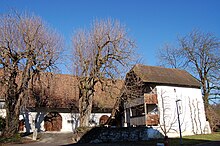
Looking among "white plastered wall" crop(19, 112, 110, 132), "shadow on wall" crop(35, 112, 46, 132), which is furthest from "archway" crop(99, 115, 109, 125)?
"shadow on wall" crop(35, 112, 46, 132)

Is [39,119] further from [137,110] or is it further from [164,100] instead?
[164,100]

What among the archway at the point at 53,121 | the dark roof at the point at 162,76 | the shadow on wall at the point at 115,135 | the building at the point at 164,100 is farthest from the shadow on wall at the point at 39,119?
the dark roof at the point at 162,76

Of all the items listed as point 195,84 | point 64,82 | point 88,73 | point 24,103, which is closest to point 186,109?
point 195,84

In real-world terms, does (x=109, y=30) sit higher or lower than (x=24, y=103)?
higher

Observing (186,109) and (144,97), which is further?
(186,109)

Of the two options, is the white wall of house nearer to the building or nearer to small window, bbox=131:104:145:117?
the building

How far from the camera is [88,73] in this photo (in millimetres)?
21953

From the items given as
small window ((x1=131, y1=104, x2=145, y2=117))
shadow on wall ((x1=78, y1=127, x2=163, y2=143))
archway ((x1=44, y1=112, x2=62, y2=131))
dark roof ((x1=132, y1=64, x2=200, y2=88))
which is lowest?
shadow on wall ((x1=78, y1=127, x2=163, y2=143))

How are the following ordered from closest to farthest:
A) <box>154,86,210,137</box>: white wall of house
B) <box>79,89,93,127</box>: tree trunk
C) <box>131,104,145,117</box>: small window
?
<box>79,89,93,127</box>: tree trunk
<box>154,86,210,137</box>: white wall of house
<box>131,104,145,117</box>: small window

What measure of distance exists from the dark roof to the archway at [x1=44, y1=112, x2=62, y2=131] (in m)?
11.1

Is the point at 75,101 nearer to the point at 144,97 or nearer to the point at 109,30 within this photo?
the point at 144,97

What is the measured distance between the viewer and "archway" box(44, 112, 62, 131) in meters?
27.9

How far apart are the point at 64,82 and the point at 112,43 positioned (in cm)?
1126

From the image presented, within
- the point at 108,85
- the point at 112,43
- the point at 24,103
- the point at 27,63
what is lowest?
the point at 24,103
